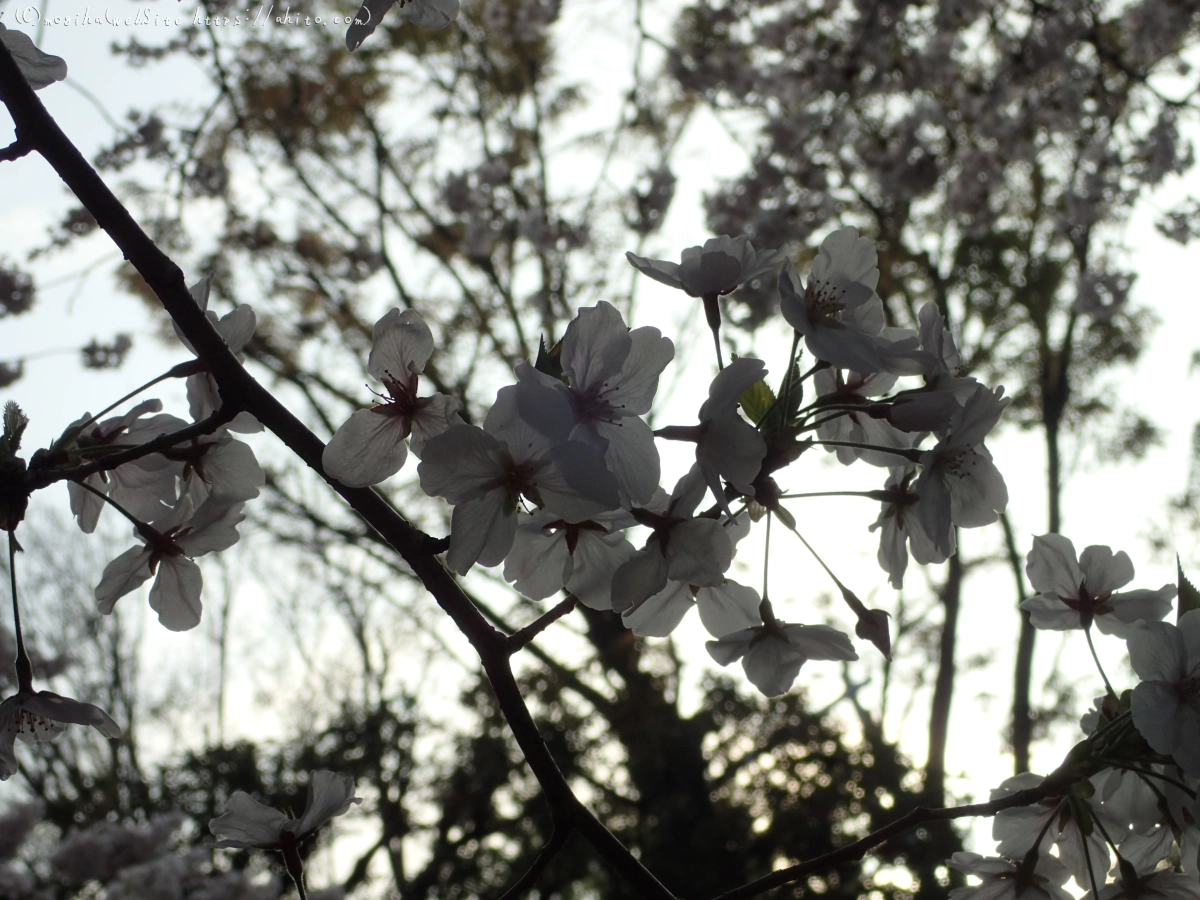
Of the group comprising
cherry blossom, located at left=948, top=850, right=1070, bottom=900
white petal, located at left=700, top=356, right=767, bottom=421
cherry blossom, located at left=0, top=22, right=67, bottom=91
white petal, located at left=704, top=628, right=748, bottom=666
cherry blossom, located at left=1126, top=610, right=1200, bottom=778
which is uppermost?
cherry blossom, located at left=0, top=22, right=67, bottom=91

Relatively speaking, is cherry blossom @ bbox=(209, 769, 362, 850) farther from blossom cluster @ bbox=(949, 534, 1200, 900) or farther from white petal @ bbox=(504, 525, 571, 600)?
blossom cluster @ bbox=(949, 534, 1200, 900)

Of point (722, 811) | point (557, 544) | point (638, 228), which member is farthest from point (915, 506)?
point (638, 228)

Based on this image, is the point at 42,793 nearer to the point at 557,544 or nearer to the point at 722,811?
the point at 722,811

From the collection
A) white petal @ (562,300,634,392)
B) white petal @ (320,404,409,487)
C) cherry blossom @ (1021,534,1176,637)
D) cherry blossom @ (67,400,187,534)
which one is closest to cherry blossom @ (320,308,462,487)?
white petal @ (320,404,409,487)

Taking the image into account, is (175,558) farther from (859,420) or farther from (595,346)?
(859,420)

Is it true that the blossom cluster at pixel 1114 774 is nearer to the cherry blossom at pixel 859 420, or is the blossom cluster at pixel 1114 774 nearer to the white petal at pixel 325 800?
→ the cherry blossom at pixel 859 420
